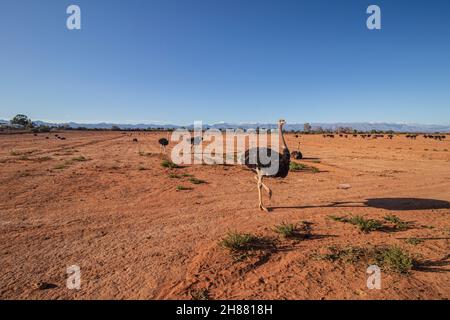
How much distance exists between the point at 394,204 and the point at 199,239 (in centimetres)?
657

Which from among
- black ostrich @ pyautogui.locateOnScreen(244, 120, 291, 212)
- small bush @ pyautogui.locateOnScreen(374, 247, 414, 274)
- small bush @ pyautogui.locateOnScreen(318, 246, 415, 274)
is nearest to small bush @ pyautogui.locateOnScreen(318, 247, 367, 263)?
small bush @ pyautogui.locateOnScreen(318, 246, 415, 274)

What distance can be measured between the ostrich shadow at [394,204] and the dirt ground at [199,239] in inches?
1.3

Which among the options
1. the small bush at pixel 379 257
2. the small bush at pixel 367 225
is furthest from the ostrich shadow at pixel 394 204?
the small bush at pixel 379 257

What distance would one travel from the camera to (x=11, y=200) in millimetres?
9266

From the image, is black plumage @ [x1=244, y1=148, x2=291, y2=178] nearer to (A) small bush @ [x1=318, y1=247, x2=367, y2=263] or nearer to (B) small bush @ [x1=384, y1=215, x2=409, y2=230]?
(B) small bush @ [x1=384, y1=215, x2=409, y2=230]

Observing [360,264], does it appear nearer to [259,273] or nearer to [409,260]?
[409,260]

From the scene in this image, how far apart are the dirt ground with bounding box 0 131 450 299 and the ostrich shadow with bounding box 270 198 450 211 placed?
0.11 ft

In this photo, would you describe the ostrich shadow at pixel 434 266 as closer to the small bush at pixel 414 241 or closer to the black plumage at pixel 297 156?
the small bush at pixel 414 241

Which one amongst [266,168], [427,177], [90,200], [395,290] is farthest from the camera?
[427,177]

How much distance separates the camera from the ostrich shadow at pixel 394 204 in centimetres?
903

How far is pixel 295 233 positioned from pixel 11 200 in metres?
8.53

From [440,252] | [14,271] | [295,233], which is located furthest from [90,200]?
[440,252]

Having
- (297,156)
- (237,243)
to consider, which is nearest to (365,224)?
(237,243)

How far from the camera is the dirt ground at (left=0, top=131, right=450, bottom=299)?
4.54 metres
